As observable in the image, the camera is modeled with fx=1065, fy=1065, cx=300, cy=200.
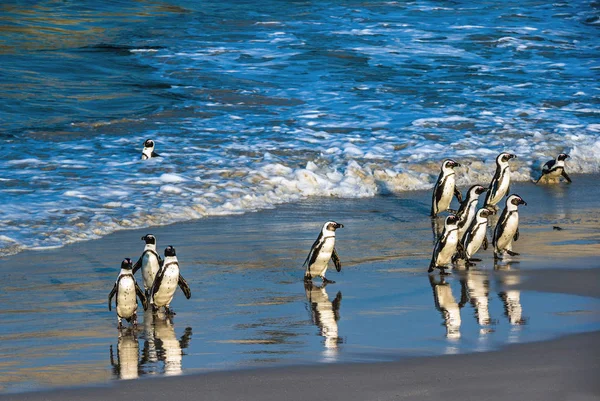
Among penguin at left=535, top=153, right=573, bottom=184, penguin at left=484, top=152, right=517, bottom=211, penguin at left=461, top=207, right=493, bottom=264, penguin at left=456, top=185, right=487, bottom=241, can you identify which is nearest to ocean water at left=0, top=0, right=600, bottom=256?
penguin at left=535, top=153, right=573, bottom=184

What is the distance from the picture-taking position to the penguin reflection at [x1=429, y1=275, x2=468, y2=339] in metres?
6.53

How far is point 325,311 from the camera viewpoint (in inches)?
280

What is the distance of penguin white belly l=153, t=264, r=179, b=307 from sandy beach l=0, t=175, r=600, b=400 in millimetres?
147

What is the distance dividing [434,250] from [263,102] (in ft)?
29.4

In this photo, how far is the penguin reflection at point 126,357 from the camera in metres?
5.77

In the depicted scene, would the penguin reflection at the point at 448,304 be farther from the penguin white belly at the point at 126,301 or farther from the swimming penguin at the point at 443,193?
the swimming penguin at the point at 443,193

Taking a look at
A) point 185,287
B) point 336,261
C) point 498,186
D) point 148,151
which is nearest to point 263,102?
point 148,151

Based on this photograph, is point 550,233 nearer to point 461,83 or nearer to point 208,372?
point 208,372

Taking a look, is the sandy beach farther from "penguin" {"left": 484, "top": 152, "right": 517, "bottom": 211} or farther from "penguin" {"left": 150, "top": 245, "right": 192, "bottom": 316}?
"penguin" {"left": 484, "top": 152, "right": 517, "bottom": 211}

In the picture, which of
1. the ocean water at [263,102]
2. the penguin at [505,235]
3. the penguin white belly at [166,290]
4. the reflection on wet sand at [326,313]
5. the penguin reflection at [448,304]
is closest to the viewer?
the reflection on wet sand at [326,313]

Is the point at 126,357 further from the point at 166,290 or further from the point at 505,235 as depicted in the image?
the point at 505,235

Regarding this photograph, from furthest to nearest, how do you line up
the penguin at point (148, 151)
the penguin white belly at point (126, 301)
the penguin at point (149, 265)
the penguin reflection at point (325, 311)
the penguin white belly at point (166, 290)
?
1. the penguin at point (148, 151)
2. the penguin at point (149, 265)
3. the penguin white belly at point (166, 290)
4. the penguin white belly at point (126, 301)
5. the penguin reflection at point (325, 311)

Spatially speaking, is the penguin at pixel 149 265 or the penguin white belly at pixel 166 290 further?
the penguin at pixel 149 265

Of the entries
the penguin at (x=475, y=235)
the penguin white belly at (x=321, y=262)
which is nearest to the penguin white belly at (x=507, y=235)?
the penguin at (x=475, y=235)
